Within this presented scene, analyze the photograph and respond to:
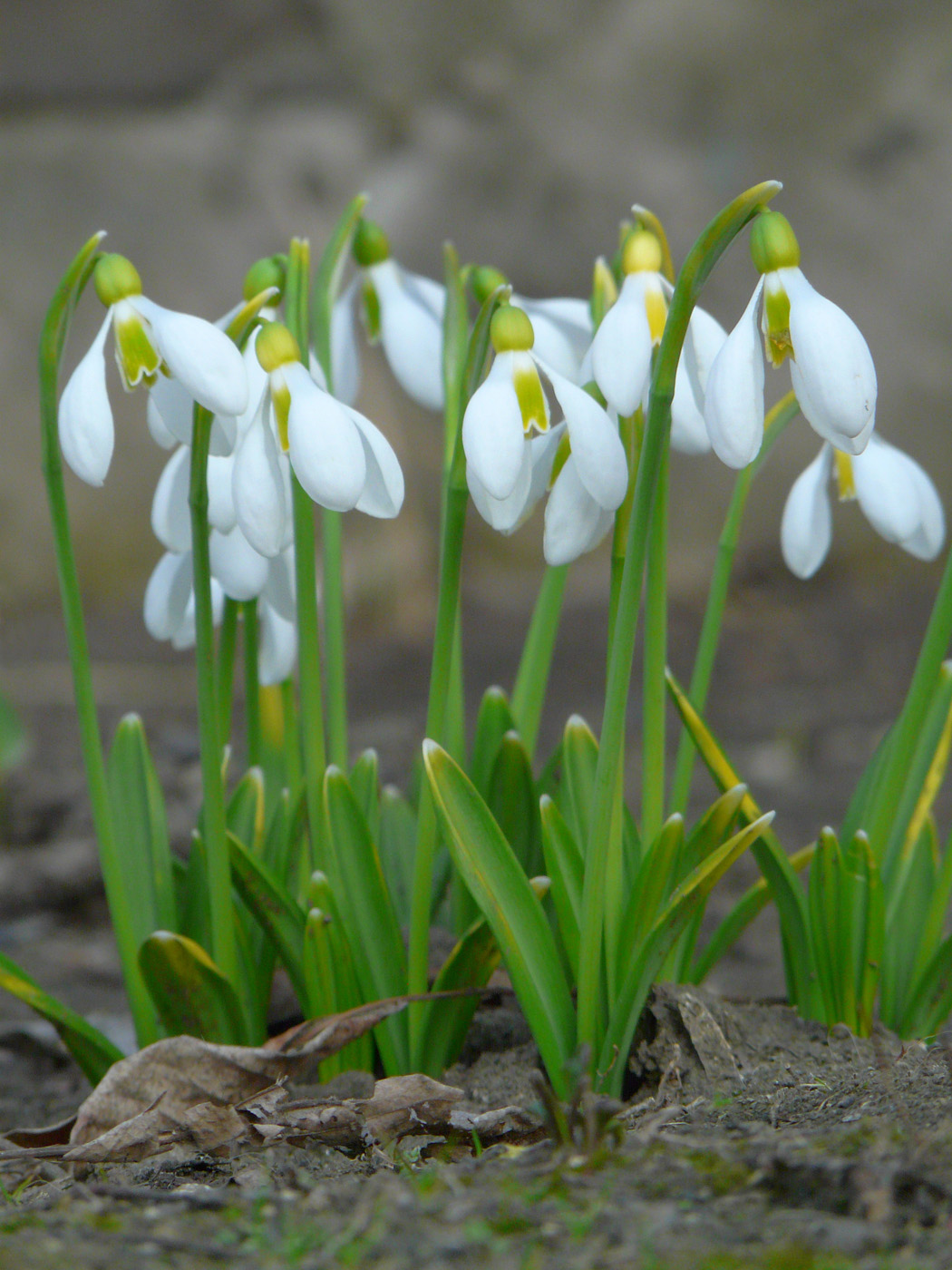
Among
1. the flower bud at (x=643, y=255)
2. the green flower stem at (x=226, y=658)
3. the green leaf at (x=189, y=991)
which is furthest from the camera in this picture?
the green flower stem at (x=226, y=658)

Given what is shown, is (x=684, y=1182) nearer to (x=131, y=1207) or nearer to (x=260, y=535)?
(x=131, y=1207)

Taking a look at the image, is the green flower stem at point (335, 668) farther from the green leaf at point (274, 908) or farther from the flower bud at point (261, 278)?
the flower bud at point (261, 278)

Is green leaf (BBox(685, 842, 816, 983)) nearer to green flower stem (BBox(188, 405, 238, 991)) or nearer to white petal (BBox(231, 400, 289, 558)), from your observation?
green flower stem (BBox(188, 405, 238, 991))

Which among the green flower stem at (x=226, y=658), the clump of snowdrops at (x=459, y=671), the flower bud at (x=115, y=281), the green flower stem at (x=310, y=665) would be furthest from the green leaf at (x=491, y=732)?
the flower bud at (x=115, y=281)

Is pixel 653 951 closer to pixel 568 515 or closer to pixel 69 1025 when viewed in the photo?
pixel 568 515

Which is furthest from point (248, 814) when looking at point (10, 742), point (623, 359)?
point (10, 742)

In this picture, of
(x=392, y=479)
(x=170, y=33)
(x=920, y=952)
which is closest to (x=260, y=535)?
(x=392, y=479)
